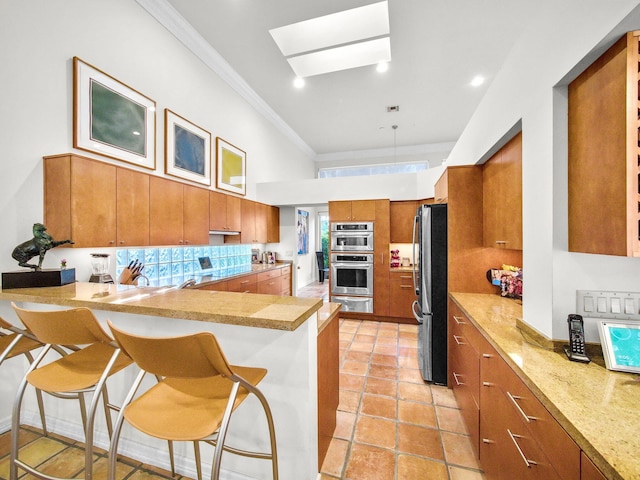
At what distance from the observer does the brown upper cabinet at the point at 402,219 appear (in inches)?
190

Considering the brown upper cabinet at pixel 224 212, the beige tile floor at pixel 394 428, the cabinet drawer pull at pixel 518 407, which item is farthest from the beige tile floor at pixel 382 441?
the brown upper cabinet at pixel 224 212

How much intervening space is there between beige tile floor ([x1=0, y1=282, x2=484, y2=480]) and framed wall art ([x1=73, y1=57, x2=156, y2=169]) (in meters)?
2.32

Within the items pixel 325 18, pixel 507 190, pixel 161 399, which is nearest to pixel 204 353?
pixel 161 399

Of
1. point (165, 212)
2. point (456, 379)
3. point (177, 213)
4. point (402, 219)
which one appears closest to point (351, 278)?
point (402, 219)

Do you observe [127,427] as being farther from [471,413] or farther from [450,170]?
[450,170]

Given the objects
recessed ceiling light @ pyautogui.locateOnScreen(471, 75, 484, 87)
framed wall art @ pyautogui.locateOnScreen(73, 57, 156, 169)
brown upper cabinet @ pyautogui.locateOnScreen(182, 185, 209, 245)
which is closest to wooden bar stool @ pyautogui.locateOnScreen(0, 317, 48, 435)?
framed wall art @ pyautogui.locateOnScreen(73, 57, 156, 169)

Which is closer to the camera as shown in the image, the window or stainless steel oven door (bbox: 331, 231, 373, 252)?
stainless steel oven door (bbox: 331, 231, 373, 252)

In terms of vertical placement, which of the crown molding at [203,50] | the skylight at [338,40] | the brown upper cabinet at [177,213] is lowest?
the brown upper cabinet at [177,213]

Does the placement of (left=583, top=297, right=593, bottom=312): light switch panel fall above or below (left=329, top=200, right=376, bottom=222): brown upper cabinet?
below

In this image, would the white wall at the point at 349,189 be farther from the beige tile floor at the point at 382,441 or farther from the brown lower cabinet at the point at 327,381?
the brown lower cabinet at the point at 327,381

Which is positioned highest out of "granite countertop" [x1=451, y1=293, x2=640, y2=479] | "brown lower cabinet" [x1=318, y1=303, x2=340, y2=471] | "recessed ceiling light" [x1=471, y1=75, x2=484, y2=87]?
"recessed ceiling light" [x1=471, y1=75, x2=484, y2=87]

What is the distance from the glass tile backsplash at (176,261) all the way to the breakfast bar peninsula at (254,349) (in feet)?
4.26

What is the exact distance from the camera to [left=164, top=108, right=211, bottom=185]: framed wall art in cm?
314

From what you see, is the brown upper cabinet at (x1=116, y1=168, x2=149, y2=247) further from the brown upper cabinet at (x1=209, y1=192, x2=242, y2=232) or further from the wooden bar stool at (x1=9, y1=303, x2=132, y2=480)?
the wooden bar stool at (x1=9, y1=303, x2=132, y2=480)
